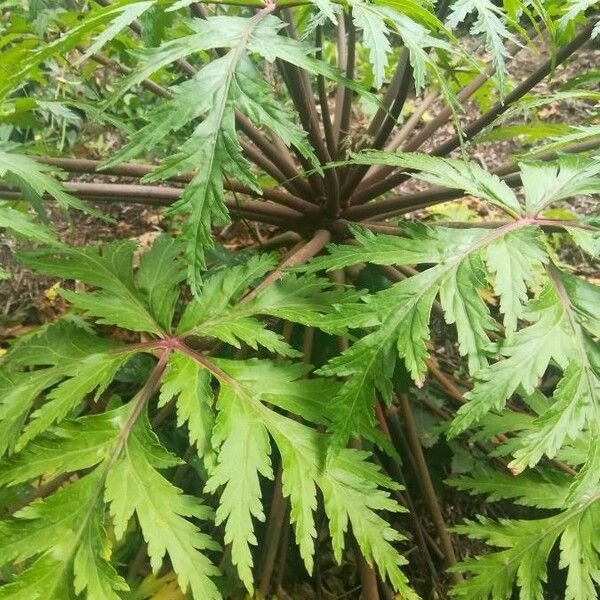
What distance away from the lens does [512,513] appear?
5.04 feet

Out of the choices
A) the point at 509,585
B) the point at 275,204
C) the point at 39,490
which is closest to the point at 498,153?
the point at 275,204

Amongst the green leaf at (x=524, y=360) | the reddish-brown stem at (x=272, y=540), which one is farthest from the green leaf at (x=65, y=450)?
the green leaf at (x=524, y=360)

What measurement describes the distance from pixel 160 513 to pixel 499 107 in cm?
114

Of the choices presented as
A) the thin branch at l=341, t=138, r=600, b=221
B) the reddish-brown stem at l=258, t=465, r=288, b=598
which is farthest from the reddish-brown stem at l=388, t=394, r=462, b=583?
the thin branch at l=341, t=138, r=600, b=221

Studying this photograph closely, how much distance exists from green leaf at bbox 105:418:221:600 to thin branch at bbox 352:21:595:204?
74 cm

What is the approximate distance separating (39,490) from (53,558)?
0.28 m

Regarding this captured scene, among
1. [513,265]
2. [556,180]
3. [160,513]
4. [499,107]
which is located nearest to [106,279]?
[160,513]

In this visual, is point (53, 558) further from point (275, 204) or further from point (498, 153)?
point (498, 153)

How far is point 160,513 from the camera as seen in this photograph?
2.81 feet

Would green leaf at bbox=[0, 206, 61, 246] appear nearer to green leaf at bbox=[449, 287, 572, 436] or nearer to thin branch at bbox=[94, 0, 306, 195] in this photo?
thin branch at bbox=[94, 0, 306, 195]

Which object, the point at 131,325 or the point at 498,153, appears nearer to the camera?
the point at 131,325

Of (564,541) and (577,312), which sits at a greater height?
(577,312)

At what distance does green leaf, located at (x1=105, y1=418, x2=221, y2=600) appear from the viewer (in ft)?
2.73

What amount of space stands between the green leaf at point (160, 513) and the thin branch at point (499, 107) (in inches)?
29.1
